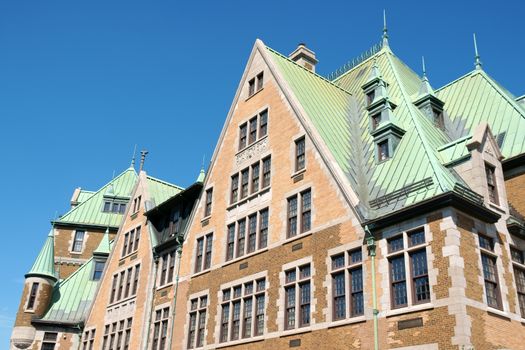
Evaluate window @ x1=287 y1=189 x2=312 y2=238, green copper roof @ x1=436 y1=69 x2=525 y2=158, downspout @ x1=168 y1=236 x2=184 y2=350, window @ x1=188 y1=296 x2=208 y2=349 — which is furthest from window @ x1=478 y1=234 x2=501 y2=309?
downspout @ x1=168 y1=236 x2=184 y2=350

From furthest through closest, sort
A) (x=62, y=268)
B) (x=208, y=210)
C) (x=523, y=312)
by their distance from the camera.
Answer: (x=62, y=268) → (x=208, y=210) → (x=523, y=312)

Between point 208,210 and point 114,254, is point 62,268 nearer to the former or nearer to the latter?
point 114,254

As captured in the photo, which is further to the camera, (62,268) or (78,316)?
(62,268)

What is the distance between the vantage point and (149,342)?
35.8 m

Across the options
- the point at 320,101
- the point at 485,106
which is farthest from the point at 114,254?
the point at 485,106

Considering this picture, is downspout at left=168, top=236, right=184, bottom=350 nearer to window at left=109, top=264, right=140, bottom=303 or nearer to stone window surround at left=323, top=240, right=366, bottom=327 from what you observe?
window at left=109, top=264, right=140, bottom=303

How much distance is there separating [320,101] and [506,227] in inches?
515

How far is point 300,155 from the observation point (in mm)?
29547

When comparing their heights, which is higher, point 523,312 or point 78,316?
point 78,316

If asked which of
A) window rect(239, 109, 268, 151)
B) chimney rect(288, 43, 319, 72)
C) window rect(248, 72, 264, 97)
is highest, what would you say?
chimney rect(288, 43, 319, 72)

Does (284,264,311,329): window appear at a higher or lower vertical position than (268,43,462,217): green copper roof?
lower

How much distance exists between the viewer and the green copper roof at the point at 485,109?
27766 mm

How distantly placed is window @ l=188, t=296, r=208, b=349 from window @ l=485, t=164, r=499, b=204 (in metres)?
16.3

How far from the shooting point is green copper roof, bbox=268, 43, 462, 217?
2383cm
